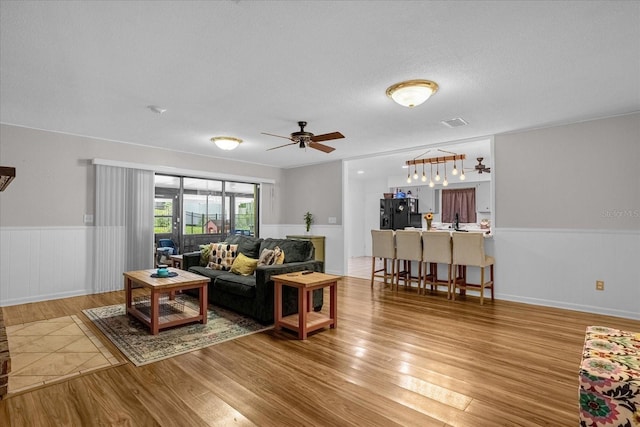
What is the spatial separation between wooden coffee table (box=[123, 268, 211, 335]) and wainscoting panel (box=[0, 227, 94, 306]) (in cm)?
173

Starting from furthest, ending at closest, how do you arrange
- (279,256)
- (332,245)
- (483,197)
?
(483,197) < (332,245) < (279,256)

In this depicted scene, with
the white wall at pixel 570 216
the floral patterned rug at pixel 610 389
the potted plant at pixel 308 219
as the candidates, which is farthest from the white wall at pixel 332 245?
the floral patterned rug at pixel 610 389

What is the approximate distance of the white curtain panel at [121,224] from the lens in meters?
5.22

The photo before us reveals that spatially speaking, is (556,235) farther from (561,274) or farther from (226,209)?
(226,209)

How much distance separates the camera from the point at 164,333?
134 inches

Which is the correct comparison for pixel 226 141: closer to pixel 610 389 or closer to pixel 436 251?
pixel 436 251

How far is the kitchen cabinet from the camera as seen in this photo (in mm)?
9156

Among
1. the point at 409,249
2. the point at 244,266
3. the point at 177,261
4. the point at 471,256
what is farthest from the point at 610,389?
the point at 177,261

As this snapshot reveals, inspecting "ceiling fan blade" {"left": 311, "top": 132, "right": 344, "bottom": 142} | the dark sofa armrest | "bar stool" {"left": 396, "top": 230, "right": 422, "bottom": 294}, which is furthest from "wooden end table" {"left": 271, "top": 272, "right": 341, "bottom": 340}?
"bar stool" {"left": 396, "top": 230, "right": 422, "bottom": 294}

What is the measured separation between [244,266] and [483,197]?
295 inches

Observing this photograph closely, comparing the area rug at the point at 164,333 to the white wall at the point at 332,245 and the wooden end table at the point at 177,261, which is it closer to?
the wooden end table at the point at 177,261

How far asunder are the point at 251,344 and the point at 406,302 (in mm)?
2516

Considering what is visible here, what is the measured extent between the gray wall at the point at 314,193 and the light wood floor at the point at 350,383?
3.82 meters

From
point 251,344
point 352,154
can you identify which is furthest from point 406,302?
point 352,154
